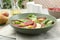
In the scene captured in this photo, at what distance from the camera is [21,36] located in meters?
0.92

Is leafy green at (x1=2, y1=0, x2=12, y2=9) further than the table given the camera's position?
Yes

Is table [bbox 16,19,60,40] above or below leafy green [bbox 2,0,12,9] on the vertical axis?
below

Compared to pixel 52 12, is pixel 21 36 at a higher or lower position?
lower

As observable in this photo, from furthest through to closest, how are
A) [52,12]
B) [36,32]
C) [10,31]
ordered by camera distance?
[52,12] → [10,31] → [36,32]

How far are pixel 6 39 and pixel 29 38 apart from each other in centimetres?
14

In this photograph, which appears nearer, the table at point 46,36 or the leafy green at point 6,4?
the table at point 46,36

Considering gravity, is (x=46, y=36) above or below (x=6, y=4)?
below

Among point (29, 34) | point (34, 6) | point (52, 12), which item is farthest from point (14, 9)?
point (29, 34)

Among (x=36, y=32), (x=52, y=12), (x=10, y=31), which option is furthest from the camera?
(x=52, y=12)

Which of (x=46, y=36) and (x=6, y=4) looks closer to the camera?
(x=46, y=36)

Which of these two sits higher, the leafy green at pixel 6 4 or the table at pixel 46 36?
the leafy green at pixel 6 4

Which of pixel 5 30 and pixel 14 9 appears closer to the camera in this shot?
pixel 5 30

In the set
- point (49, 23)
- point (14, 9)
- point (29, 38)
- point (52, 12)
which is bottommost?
point (29, 38)

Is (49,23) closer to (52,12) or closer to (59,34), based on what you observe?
(59,34)
